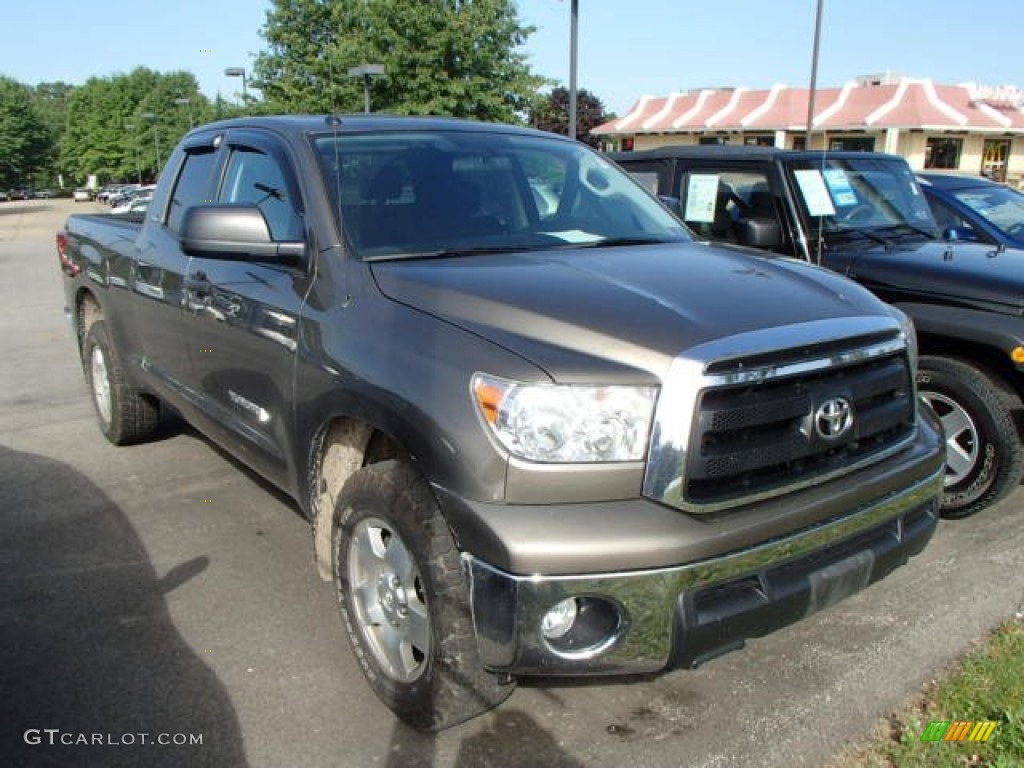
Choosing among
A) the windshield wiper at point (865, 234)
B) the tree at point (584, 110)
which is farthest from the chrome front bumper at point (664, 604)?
the tree at point (584, 110)

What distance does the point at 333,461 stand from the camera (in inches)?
120

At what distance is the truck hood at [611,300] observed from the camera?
2330 mm

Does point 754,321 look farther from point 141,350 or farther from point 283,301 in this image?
point 141,350

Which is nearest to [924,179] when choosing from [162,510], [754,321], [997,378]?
[997,378]

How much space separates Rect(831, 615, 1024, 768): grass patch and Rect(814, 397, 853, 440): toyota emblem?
941 mm

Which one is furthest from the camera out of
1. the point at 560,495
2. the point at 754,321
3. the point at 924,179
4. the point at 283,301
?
the point at 924,179

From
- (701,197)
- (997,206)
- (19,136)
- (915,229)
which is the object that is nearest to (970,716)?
(915,229)

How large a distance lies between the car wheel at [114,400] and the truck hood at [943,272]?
4.15m

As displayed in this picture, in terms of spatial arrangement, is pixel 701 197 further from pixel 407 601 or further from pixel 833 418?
pixel 407 601

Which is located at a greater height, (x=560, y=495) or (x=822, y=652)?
(x=560, y=495)

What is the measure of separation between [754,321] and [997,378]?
2.46 metres

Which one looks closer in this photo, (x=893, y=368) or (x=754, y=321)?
(x=754, y=321)

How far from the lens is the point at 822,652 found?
10.5 feet

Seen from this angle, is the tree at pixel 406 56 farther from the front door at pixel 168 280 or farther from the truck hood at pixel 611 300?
the truck hood at pixel 611 300
